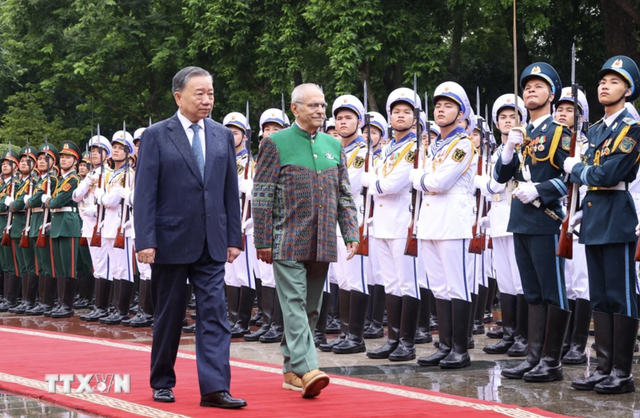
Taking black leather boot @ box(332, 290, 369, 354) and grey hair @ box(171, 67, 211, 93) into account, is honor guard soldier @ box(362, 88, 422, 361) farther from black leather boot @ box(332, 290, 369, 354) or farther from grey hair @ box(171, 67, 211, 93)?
grey hair @ box(171, 67, 211, 93)

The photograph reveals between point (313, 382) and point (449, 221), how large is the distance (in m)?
2.23

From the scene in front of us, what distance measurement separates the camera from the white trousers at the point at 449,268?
26.5 feet

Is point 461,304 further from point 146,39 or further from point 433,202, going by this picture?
point 146,39

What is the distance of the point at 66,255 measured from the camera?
45.1 feet

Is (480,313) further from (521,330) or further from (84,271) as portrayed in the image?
(84,271)

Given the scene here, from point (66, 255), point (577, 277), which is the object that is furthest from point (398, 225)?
point (66, 255)

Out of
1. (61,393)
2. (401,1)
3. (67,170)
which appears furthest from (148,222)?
(401,1)

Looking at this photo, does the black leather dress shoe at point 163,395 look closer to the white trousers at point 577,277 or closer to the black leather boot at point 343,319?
the black leather boot at point 343,319

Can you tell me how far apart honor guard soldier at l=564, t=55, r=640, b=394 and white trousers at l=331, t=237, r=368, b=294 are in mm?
2575

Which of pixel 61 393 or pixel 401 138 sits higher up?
pixel 401 138

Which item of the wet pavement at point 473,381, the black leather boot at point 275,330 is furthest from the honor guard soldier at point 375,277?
the black leather boot at point 275,330

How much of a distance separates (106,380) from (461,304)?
106 inches

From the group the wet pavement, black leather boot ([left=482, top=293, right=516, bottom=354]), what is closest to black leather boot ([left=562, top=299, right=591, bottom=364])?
the wet pavement

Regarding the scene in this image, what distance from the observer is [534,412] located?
5.89 meters
